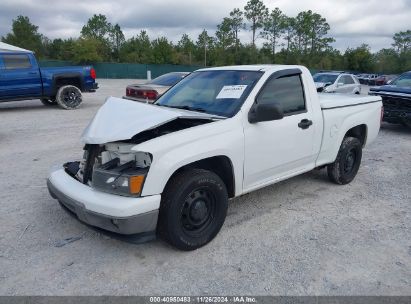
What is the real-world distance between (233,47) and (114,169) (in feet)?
223

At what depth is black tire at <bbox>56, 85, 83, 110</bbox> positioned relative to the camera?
12.7m

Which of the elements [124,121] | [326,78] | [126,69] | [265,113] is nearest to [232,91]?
[265,113]

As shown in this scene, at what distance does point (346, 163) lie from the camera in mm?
5301

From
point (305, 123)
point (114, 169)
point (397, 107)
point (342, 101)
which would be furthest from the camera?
point (397, 107)

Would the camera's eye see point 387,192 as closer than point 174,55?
Yes

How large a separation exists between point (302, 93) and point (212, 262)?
7.94 feet

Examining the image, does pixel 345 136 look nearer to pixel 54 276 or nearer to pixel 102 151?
pixel 102 151

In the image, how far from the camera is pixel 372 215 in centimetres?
423

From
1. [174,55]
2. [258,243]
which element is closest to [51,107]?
[258,243]

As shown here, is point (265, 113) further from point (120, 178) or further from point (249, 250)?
point (120, 178)

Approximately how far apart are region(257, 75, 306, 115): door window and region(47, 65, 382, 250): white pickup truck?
0.01 meters

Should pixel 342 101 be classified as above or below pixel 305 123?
above

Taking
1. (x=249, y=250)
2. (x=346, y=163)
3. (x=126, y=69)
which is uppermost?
(x=126, y=69)

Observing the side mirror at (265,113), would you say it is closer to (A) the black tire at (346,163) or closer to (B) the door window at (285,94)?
(B) the door window at (285,94)
